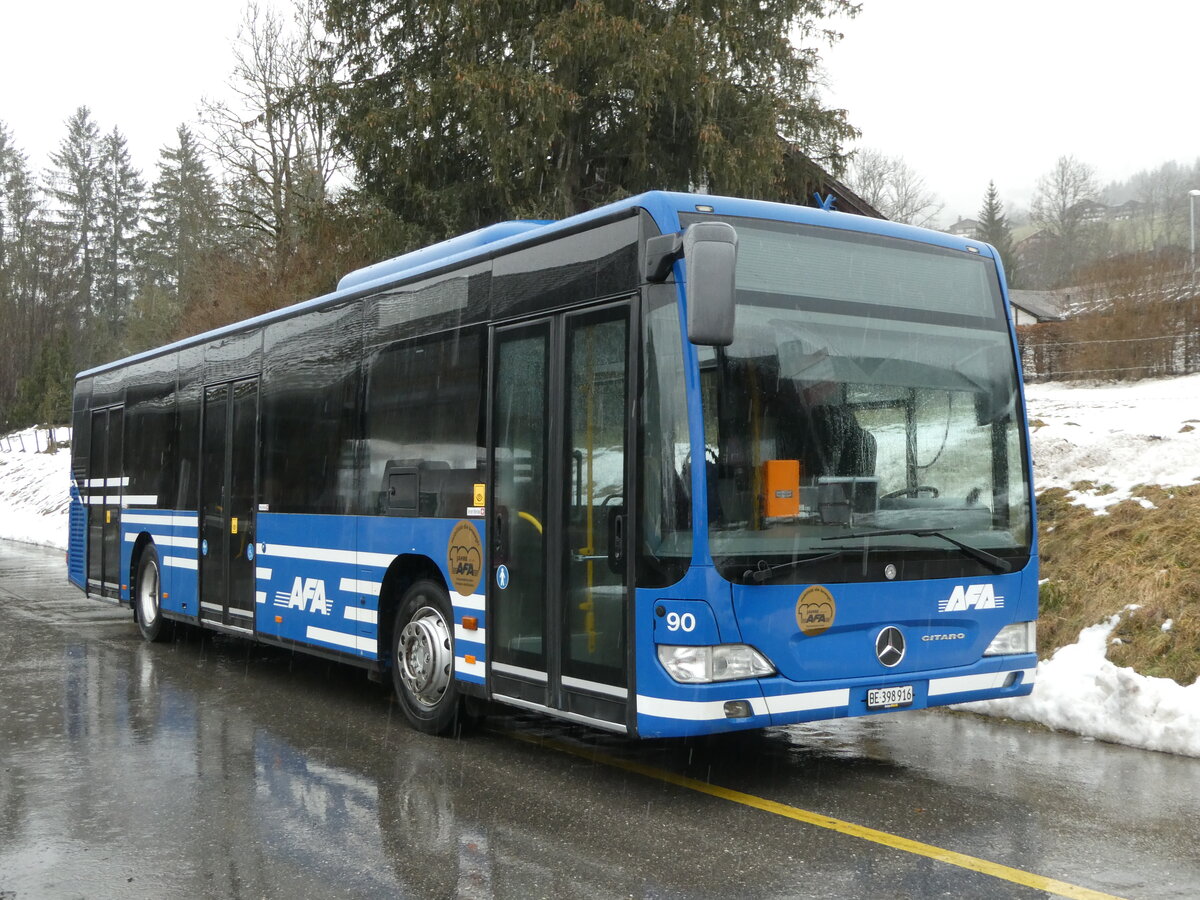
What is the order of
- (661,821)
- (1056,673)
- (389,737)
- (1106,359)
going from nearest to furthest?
(661,821) < (389,737) < (1056,673) < (1106,359)

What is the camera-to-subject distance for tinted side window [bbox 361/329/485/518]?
7703 millimetres

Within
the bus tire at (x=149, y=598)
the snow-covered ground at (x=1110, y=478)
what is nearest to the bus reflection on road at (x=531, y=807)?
the snow-covered ground at (x=1110, y=478)

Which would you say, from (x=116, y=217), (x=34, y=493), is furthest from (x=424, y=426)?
(x=116, y=217)

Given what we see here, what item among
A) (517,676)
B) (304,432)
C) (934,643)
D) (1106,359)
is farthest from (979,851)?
(1106,359)

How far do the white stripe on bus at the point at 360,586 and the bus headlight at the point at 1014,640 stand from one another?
4014mm

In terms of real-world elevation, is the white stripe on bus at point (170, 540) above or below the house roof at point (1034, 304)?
below

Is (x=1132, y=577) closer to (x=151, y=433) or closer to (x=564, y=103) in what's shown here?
(x=151, y=433)

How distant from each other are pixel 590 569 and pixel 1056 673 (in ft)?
13.4

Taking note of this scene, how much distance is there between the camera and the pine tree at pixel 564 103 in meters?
19.0

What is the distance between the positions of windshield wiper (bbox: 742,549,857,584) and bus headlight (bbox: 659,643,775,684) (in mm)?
332

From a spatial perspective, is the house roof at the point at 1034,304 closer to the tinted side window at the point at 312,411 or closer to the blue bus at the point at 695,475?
the tinted side window at the point at 312,411

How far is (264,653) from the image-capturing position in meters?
12.5

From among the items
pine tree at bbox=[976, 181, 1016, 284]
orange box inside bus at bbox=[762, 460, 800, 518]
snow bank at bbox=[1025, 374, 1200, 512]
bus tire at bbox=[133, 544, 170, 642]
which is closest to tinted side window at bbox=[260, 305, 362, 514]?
bus tire at bbox=[133, 544, 170, 642]

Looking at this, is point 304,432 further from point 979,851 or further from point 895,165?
point 895,165
